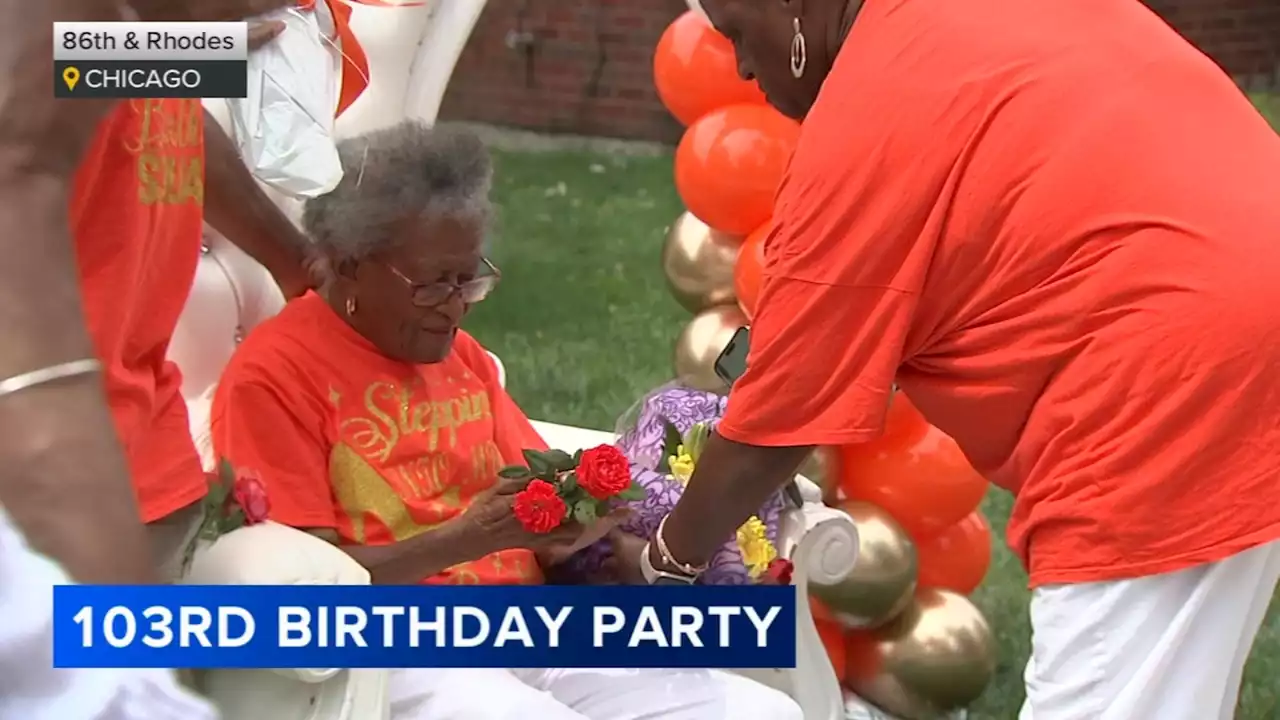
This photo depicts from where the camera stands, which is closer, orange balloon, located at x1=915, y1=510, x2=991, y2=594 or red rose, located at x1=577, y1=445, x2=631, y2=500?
red rose, located at x1=577, y1=445, x2=631, y2=500

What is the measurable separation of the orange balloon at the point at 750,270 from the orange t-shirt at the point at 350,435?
535 millimetres

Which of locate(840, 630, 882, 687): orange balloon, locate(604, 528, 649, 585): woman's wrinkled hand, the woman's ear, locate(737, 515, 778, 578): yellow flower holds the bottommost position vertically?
locate(840, 630, 882, 687): orange balloon

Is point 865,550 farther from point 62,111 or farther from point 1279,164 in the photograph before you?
point 62,111

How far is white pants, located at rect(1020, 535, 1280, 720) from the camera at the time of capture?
1102 mm

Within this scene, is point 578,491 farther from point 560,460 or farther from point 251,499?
point 251,499

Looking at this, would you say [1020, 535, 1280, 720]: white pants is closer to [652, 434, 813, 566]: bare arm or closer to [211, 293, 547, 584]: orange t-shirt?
[652, 434, 813, 566]: bare arm

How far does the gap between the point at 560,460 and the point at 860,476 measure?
705mm

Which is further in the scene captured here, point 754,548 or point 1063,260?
point 754,548

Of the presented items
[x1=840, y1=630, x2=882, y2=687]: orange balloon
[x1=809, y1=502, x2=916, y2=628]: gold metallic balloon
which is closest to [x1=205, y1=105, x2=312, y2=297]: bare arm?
[x1=809, y1=502, x2=916, y2=628]: gold metallic balloon

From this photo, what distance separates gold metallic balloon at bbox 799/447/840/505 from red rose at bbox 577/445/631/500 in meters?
0.60

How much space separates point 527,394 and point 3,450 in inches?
29.5

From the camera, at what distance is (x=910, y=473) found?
6.48 ft

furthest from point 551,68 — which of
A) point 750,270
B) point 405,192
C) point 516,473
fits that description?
point 750,270

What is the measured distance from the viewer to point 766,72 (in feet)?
3.82
